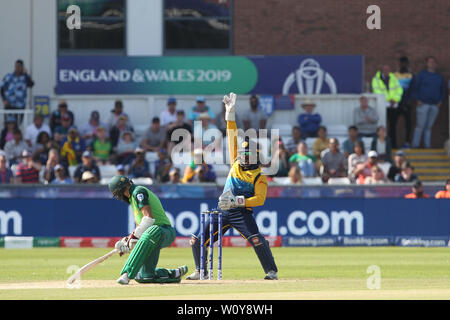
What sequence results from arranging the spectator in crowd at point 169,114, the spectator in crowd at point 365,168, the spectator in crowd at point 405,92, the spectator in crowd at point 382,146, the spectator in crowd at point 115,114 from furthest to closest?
the spectator in crowd at point 405,92 < the spectator in crowd at point 115,114 < the spectator in crowd at point 169,114 < the spectator in crowd at point 382,146 < the spectator in crowd at point 365,168

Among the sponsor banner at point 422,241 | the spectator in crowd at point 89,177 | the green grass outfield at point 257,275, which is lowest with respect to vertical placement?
the sponsor banner at point 422,241

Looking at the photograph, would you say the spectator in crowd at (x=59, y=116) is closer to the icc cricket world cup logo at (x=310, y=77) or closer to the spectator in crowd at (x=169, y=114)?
the spectator in crowd at (x=169, y=114)

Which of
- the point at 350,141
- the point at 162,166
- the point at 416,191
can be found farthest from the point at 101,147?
the point at 416,191

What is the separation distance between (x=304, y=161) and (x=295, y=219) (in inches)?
87.3

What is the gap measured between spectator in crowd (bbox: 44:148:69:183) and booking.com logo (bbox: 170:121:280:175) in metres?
2.52

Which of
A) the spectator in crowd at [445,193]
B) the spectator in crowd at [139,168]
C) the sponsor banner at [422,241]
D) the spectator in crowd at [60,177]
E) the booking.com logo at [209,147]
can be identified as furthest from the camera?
the spectator in crowd at [139,168]

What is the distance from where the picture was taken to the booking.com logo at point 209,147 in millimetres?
23438

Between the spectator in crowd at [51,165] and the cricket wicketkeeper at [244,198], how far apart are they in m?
9.66

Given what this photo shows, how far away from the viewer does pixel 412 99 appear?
27.8m

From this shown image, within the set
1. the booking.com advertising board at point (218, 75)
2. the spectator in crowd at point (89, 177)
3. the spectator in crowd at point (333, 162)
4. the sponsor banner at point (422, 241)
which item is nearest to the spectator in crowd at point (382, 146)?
the spectator in crowd at point (333, 162)

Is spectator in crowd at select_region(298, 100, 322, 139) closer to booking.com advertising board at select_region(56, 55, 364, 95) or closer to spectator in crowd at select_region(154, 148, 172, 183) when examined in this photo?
booking.com advertising board at select_region(56, 55, 364, 95)

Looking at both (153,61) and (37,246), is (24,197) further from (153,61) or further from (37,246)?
(153,61)

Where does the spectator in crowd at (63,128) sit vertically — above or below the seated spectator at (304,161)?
above

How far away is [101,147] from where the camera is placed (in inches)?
976
